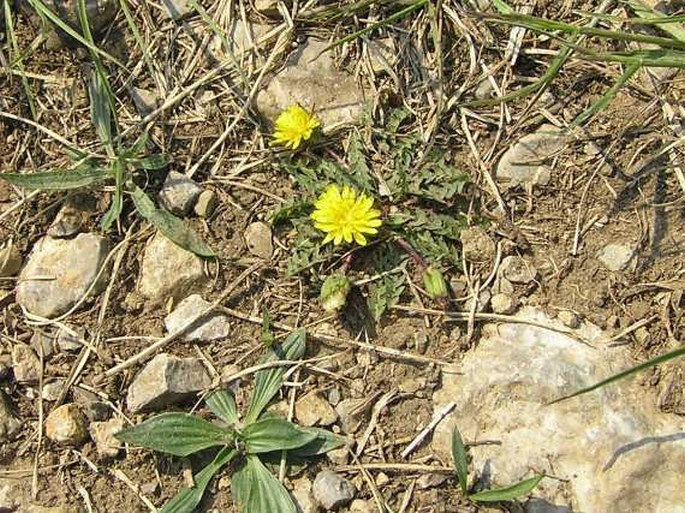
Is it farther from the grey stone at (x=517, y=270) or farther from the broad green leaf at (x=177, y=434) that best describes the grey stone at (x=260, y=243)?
the grey stone at (x=517, y=270)

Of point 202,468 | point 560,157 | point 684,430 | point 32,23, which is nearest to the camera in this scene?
point 684,430

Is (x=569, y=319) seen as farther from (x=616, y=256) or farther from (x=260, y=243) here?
(x=260, y=243)

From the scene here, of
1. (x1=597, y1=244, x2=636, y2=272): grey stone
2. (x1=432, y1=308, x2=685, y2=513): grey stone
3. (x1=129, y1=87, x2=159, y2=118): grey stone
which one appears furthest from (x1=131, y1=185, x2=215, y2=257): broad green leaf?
(x1=597, y1=244, x2=636, y2=272): grey stone

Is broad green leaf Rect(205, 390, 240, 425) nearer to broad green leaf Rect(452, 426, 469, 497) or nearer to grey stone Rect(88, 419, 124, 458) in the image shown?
grey stone Rect(88, 419, 124, 458)

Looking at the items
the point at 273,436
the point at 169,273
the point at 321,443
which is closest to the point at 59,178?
the point at 169,273

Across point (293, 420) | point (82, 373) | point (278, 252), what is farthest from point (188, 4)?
point (293, 420)

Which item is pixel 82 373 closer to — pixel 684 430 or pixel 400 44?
pixel 400 44

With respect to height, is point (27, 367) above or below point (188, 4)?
below
